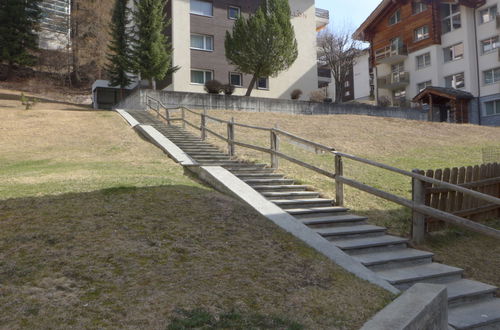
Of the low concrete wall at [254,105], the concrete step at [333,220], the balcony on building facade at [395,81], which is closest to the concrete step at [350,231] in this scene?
the concrete step at [333,220]

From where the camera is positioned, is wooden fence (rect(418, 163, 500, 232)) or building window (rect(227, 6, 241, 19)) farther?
building window (rect(227, 6, 241, 19))

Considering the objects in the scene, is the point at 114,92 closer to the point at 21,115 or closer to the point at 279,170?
the point at 21,115

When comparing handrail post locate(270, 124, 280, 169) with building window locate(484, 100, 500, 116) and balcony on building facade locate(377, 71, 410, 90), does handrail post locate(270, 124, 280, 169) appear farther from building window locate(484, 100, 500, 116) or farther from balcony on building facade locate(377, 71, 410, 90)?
balcony on building facade locate(377, 71, 410, 90)

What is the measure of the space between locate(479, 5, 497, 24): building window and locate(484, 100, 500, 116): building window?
6339 millimetres

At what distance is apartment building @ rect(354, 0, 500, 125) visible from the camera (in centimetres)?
3300

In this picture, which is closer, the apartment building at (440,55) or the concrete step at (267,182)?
the concrete step at (267,182)

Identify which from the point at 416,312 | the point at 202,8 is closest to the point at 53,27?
the point at 202,8

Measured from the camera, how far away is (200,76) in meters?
32.8

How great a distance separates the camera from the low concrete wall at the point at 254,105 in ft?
77.7

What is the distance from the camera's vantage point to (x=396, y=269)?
573 centimetres

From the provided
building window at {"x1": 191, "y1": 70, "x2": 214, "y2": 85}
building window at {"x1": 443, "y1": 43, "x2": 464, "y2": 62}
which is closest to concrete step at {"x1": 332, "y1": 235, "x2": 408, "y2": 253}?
building window at {"x1": 191, "y1": 70, "x2": 214, "y2": 85}

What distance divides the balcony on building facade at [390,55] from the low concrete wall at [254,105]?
10.8 m

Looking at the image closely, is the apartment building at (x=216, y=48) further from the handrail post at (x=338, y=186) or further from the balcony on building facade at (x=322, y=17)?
the handrail post at (x=338, y=186)

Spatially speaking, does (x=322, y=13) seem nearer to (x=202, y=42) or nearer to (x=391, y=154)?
(x=202, y=42)
